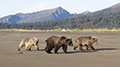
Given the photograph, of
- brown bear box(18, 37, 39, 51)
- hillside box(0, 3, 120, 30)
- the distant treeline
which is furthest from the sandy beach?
the distant treeline

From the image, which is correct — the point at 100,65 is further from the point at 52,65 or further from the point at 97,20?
the point at 97,20

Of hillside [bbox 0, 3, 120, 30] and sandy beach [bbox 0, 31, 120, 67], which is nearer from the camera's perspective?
sandy beach [bbox 0, 31, 120, 67]

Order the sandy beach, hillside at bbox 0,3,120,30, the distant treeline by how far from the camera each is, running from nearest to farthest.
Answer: the sandy beach
the distant treeline
hillside at bbox 0,3,120,30

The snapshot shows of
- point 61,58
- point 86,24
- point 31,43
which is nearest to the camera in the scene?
point 61,58

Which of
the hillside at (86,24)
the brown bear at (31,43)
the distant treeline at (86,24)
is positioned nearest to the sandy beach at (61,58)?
the brown bear at (31,43)

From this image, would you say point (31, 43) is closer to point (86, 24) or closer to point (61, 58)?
point (61, 58)

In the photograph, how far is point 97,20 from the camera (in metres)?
60.1

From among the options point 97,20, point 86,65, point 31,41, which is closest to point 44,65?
point 86,65

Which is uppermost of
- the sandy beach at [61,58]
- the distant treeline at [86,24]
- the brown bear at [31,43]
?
the distant treeline at [86,24]

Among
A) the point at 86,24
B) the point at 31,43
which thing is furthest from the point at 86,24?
the point at 31,43

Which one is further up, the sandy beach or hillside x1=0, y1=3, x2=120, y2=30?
hillside x1=0, y1=3, x2=120, y2=30

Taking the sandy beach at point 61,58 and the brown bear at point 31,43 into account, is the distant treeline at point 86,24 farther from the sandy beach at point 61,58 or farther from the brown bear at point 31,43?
the sandy beach at point 61,58

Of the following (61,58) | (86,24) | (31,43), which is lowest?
(61,58)

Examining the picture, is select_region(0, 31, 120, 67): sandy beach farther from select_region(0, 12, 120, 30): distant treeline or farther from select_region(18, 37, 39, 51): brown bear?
select_region(0, 12, 120, 30): distant treeline
